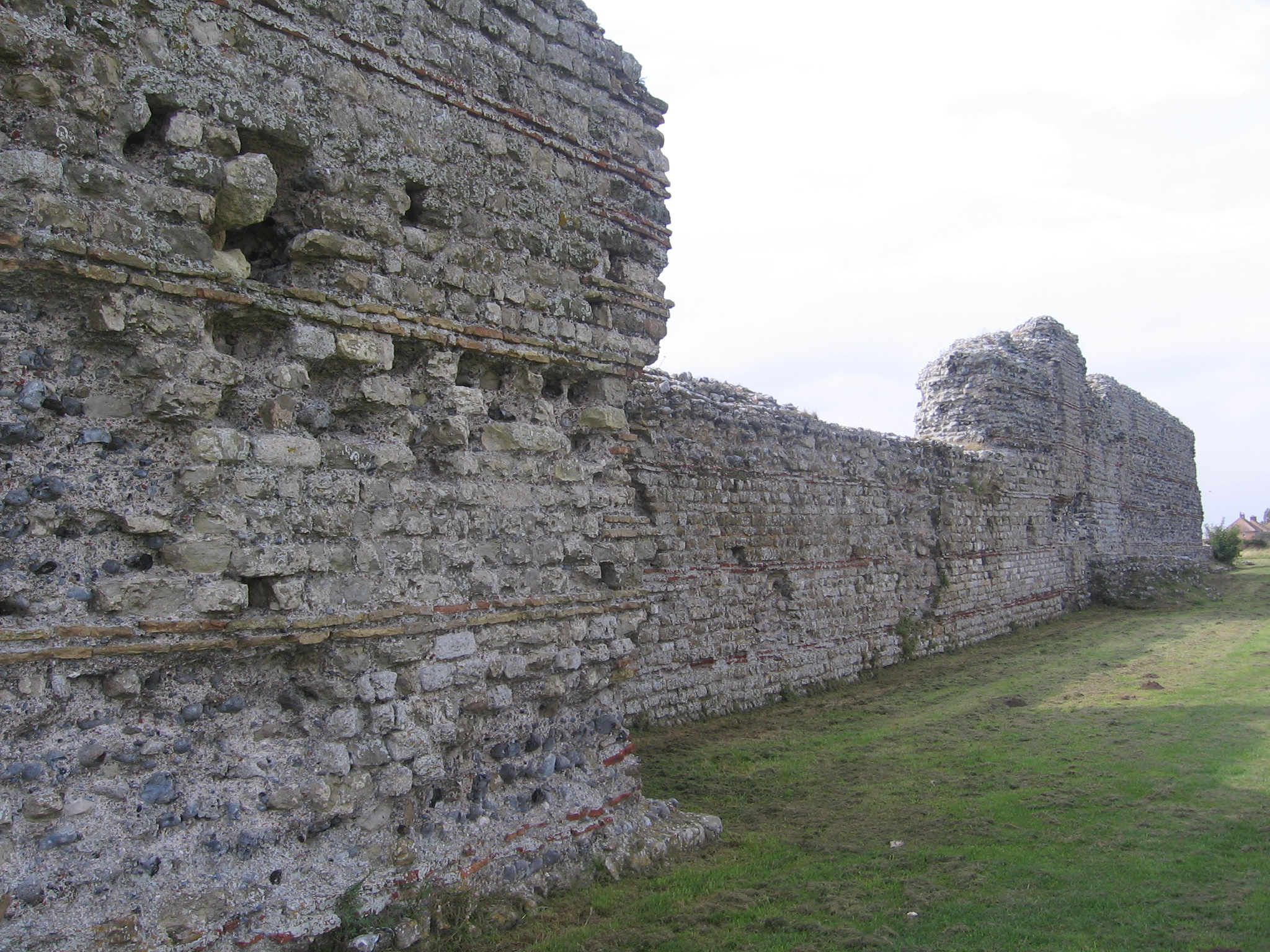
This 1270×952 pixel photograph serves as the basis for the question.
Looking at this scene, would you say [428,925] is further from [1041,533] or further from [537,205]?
[1041,533]

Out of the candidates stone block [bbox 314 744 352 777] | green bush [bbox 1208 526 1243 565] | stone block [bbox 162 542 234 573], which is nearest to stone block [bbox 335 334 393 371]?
stone block [bbox 162 542 234 573]

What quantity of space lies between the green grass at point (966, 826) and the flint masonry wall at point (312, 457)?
1.70 ft

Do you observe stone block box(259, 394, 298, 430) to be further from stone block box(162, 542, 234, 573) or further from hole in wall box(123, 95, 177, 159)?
hole in wall box(123, 95, 177, 159)

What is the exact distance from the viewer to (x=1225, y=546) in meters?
26.8

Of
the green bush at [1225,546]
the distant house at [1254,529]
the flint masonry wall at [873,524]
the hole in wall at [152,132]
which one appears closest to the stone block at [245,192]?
the hole in wall at [152,132]

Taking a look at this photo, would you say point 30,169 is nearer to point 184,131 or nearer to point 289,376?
point 184,131

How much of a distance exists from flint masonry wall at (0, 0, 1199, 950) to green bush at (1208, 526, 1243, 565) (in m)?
28.3

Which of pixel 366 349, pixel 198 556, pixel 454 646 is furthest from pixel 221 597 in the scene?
pixel 366 349

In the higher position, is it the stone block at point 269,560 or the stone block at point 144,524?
the stone block at point 144,524

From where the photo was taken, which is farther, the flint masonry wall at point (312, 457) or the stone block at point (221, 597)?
the stone block at point (221, 597)

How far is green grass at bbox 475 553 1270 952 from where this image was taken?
11.8 ft

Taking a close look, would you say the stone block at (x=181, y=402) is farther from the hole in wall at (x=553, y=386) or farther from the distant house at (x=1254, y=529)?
the distant house at (x=1254, y=529)

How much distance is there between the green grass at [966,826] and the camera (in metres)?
3.60

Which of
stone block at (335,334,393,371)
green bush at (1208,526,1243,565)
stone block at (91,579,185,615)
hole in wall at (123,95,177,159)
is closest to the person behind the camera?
stone block at (91,579,185,615)
